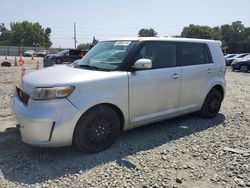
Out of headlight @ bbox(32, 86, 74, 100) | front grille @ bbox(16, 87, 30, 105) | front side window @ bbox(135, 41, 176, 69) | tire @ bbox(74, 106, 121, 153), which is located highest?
front side window @ bbox(135, 41, 176, 69)

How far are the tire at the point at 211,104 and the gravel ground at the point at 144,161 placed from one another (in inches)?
24.3

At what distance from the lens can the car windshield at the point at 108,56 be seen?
15.4 feet

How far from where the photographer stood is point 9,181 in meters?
3.54

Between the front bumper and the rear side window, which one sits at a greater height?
the rear side window

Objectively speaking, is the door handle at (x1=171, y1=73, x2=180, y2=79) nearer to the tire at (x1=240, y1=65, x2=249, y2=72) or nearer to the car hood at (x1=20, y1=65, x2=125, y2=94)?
the car hood at (x1=20, y1=65, x2=125, y2=94)

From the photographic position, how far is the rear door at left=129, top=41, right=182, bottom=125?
15.3 feet

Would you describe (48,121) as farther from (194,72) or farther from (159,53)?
(194,72)

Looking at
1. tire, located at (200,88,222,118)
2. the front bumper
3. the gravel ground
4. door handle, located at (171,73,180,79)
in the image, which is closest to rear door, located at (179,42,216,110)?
door handle, located at (171,73,180,79)

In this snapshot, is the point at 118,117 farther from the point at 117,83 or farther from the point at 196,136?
the point at 196,136

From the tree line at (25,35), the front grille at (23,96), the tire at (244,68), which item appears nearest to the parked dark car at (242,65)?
the tire at (244,68)

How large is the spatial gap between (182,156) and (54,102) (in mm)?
2072

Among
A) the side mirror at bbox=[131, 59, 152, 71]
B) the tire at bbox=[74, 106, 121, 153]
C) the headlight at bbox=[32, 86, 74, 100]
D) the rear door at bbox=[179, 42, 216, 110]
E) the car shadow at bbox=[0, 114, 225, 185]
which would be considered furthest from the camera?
the rear door at bbox=[179, 42, 216, 110]

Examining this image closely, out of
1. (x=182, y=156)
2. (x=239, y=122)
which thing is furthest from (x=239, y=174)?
(x=239, y=122)

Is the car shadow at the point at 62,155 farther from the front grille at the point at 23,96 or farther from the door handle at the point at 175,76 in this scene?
the door handle at the point at 175,76
